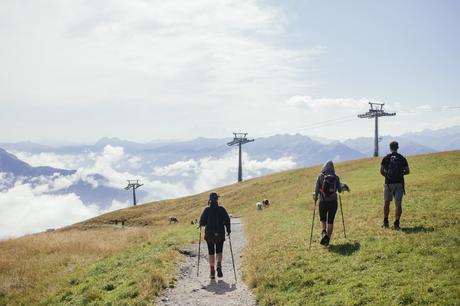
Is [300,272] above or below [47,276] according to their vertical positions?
above

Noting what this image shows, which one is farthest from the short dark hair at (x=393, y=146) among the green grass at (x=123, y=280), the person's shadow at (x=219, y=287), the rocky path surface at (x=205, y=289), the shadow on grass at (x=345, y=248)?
the green grass at (x=123, y=280)

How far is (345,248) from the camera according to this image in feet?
54.6

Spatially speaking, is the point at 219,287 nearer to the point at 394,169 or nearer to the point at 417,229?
the point at 417,229

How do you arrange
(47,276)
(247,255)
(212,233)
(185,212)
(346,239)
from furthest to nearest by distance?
(185,212)
(47,276)
(247,255)
(346,239)
(212,233)

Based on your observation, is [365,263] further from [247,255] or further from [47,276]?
[47,276]

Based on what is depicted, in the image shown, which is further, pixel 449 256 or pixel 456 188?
pixel 456 188

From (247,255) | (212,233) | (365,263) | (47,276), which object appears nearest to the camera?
(365,263)

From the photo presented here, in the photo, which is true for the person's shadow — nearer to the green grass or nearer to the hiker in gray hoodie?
the green grass

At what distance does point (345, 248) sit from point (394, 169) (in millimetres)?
4559

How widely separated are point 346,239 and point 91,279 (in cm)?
1223

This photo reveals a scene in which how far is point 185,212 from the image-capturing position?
6938cm

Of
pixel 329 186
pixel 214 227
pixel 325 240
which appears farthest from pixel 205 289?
pixel 329 186

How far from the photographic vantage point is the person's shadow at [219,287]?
48.5 feet

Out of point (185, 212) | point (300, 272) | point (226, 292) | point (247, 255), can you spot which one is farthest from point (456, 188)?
point (185, 212)
